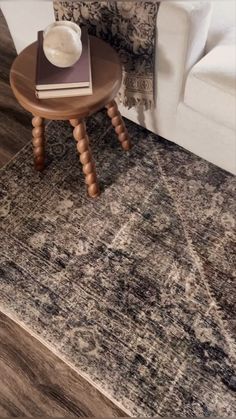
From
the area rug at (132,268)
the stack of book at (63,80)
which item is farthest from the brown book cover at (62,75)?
the area rug at (132,268)

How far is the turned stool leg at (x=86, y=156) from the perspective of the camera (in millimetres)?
1217

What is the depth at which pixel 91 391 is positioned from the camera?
110cm

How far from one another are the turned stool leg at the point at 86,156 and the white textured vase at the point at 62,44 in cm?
18

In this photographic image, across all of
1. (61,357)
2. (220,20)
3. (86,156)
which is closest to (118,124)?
(86,156)

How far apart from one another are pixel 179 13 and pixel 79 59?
308mm

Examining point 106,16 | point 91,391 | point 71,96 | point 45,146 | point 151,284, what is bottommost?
point 91,391

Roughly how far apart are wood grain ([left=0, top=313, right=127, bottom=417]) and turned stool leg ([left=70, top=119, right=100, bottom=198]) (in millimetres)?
531

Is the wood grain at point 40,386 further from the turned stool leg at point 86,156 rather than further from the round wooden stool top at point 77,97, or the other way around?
the round wooden stool top at point 77,97

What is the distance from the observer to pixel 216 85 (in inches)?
45.9

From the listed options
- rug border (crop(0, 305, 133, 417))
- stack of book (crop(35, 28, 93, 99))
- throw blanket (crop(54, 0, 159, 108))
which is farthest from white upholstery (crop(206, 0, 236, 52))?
rug border (crop(0, 305, 133, 417))

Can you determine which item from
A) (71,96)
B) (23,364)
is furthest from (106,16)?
(23,364)

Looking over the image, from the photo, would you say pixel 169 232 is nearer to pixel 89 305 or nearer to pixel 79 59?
A: pixel 89 305

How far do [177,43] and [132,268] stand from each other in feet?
2.30

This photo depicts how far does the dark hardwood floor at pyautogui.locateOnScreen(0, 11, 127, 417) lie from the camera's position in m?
1.08
